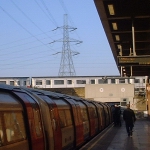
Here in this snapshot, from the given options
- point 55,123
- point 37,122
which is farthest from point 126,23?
point 37,122

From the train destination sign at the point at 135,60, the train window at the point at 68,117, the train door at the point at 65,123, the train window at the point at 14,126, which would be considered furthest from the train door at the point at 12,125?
the train destination sign at the point at 135,60

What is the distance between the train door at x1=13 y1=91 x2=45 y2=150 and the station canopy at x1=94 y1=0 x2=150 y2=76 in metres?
6.79

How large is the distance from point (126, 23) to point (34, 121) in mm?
11244

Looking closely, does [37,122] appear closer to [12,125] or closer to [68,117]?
[12,125]

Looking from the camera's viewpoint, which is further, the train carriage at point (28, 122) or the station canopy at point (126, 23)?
the station canopy at point (126, 23)

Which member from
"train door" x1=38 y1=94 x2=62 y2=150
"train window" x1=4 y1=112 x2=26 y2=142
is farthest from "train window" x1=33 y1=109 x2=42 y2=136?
"train door" x1=38 y1=94 x2=62 y2=150

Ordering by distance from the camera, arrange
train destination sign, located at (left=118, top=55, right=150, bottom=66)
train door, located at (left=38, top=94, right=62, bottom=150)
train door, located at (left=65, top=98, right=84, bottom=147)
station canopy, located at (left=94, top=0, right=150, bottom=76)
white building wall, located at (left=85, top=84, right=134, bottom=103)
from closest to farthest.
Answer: train door, located at (left=38, top=94, right=62, bottom=150) → train door, located at (left=65, top=98, right=84, bottom=147) → station canopy, located at (left=94, top=0, right=150, bottom=76) → train destination sign, located at (left=118, top=55, right=150, bottom=66) → white building wall, located at (left=85, top=84, right=134, bottom=103)

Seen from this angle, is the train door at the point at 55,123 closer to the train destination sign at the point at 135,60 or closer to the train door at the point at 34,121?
the train door at the point at 34,121

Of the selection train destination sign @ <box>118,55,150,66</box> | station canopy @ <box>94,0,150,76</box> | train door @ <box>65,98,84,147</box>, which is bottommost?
train door @ <box>65,98,84,147</box>

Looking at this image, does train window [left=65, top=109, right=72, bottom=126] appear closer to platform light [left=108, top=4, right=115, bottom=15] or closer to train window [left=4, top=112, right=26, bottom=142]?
platform light [left=108, top=4, right=115, bottom=15]

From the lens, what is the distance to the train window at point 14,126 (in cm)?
728

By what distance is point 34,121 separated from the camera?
8.96m

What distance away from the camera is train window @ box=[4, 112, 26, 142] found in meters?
7.28

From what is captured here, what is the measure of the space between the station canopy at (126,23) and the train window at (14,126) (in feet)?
26.1
